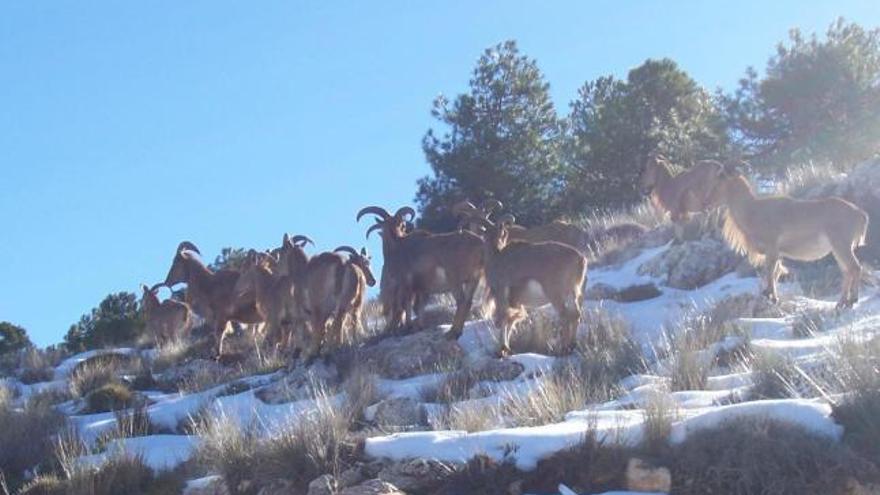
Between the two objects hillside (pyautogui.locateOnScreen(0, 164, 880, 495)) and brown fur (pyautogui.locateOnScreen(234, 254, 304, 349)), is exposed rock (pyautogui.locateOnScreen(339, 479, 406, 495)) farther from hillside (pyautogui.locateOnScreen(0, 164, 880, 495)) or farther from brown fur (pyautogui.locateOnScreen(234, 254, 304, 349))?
brown fur (pyautogui.locateOnScreen(234, 254, 304, 349))

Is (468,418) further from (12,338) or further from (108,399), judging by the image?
(12,338)

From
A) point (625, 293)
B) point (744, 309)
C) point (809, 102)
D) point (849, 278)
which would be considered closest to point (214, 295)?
point (625, 293)

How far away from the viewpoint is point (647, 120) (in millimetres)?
35344

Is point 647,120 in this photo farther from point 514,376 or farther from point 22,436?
point 22,436

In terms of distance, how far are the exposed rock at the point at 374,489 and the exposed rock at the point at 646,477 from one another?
180 cm

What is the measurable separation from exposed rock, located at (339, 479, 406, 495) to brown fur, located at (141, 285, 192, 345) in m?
15.7

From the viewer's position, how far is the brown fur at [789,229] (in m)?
17.6

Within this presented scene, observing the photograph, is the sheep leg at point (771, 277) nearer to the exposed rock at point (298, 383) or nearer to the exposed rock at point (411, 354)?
the exposed rock at point (411, 354)

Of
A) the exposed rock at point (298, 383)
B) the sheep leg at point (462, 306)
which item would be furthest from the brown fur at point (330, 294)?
the sheep leg at point (462, 306)

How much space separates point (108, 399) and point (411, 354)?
4160mm

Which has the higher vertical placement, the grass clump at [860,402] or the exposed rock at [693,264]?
the exposed rock at [693,264]

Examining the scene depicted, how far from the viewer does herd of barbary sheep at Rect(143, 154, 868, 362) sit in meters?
17.6

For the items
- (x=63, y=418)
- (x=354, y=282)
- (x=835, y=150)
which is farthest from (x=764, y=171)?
(x=63, y=418)

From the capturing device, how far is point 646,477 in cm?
969
